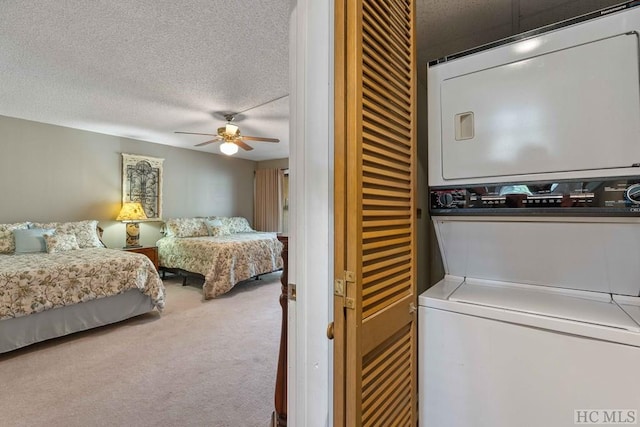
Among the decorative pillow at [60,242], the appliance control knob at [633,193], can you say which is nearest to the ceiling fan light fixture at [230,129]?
the decorative pillow at [60,242]

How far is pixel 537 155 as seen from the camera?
3.89ft

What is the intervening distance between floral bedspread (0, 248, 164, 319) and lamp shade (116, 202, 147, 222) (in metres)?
1.16

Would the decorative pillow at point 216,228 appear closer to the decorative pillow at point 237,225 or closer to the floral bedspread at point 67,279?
the decorative pillow at point 237,225

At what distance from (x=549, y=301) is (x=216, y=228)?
202 inches

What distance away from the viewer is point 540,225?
125 cm

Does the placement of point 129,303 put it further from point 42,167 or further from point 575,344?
point 575,344

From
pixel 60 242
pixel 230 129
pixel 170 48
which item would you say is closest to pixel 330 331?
pixel 170 48

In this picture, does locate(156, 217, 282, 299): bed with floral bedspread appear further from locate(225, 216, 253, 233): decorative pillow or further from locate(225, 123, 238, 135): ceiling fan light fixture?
locate(225, 123, 238, 135): ceiling fan light fixture

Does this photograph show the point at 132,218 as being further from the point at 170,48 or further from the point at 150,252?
the point at 170,48

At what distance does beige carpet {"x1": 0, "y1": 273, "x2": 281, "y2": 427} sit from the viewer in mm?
1770

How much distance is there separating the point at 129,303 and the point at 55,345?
0.65 meters

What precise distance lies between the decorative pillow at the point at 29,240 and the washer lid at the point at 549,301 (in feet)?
14.9

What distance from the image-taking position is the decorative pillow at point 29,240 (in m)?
3.49

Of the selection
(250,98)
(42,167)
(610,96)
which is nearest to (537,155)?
(610,96)
